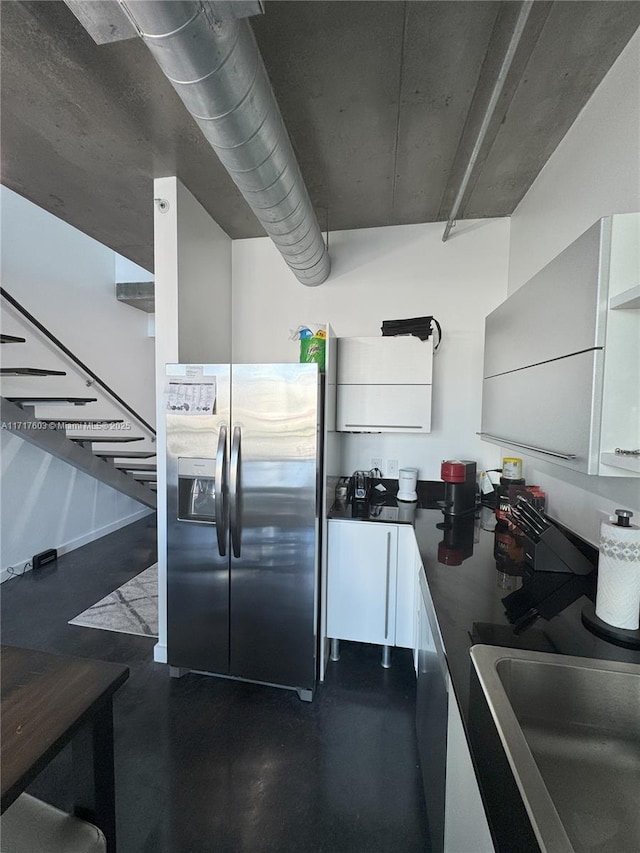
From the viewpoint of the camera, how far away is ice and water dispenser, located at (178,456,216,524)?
1.95 meters

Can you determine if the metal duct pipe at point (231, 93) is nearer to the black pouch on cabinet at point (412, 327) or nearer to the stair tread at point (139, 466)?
the black pouch on cabinet at point (412, 327)

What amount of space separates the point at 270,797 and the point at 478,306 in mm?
2891

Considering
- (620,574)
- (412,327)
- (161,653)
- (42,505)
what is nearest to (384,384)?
(412,327)

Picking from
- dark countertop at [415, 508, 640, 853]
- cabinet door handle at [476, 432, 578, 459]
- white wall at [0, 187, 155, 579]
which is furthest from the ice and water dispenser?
white wall at [0, 187, 155, 579]

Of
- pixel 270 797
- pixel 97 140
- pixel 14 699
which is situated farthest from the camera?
pixel 97 140

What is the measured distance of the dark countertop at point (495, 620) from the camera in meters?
0.60

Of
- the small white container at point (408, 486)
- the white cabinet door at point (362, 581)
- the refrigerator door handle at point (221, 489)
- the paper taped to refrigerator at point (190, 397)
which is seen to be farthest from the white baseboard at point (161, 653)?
the small white container at point (408, 486)

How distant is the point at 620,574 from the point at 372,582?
4.09 ft

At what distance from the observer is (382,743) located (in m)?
1.64

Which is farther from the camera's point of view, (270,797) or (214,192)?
(214,192)

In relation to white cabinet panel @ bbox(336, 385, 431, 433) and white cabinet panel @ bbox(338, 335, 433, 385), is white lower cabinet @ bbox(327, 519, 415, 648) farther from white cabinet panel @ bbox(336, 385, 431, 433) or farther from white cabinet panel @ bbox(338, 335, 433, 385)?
white cabinet panel @ bbox(338, 335, 433, 385)

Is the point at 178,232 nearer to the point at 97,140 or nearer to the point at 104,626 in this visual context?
the point at 97,140

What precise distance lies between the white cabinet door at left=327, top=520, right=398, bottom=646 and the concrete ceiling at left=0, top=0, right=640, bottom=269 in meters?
2.00

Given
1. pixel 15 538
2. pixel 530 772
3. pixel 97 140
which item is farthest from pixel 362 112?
pixel 15 538
